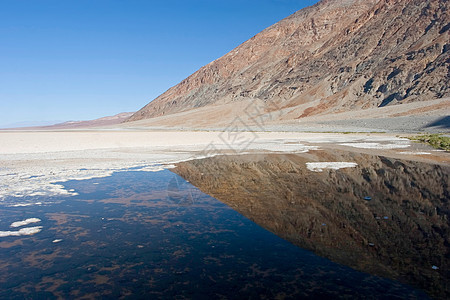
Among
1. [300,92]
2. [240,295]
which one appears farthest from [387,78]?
[240,295]

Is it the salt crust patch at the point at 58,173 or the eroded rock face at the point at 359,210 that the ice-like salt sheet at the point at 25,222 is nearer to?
the salt crust patch at the point at 58,173

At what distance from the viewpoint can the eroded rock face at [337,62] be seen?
59.4m

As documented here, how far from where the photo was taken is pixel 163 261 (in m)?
4.05

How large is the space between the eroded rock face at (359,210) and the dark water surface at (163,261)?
0.32 meters

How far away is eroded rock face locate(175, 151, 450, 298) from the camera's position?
4.00 m

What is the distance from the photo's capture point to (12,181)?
354 inches

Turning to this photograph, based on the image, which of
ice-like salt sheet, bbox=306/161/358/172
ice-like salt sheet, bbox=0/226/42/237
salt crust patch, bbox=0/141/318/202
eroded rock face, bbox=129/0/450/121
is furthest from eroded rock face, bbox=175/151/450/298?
eroded rock face, bbox=129/0/450/121

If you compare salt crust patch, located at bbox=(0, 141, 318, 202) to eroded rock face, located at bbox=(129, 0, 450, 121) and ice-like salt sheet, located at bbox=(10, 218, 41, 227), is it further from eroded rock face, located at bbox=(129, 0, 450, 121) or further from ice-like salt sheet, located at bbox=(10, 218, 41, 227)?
eroded rock face, located at bbox=(129, 0, 450, 121)

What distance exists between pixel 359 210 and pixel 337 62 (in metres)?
76.2

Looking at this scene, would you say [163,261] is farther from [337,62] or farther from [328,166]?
[337,62]

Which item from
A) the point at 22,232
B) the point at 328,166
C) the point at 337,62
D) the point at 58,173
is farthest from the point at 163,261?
the point at 337,62

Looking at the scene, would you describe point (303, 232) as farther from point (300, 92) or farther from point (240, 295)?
point (300, 92)

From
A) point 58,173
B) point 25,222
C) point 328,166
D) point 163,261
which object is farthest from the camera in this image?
point 328,166

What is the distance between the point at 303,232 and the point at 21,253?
3709mm
